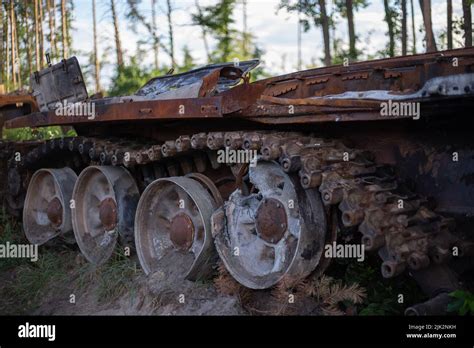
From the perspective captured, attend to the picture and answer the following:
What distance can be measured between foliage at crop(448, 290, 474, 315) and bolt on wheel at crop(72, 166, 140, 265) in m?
3.41

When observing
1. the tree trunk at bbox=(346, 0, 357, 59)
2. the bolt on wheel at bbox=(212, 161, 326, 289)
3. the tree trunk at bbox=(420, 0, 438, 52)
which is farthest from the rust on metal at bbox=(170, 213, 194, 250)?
the tree trunk at bbox=(346, 0, 357, 59)

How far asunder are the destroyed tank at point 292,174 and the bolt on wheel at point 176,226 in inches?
0.4

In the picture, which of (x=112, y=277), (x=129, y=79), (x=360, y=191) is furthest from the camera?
(x=129, y=79)

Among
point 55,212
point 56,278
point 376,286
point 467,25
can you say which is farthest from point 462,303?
point 467,25

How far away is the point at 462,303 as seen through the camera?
12.1 feet

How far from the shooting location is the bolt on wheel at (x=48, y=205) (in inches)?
276

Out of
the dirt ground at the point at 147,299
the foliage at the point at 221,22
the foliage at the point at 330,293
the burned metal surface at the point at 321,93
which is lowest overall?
the dirt ground at the point at 147,299

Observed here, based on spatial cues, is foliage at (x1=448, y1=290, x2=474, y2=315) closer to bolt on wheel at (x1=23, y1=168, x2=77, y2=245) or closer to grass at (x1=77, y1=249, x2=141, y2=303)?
grass at (x1=77, y1=249, x2=141, y2=303)

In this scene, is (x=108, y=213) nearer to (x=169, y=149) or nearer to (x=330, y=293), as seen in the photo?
(x=169, y=149)

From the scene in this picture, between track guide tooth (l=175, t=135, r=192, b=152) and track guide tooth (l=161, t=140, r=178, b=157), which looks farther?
track guide tooth (l=161, t=140, r=178, b=157)

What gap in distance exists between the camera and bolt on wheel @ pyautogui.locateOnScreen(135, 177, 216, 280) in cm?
529

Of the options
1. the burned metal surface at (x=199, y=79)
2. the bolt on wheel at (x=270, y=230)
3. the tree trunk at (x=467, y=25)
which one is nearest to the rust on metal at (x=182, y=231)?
the bolt on wheel at (x=270, y=230)

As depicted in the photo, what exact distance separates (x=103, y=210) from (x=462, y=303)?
3.87m

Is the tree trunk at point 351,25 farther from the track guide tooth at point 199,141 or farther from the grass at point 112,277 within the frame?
the track guide tooth at point 199,141
